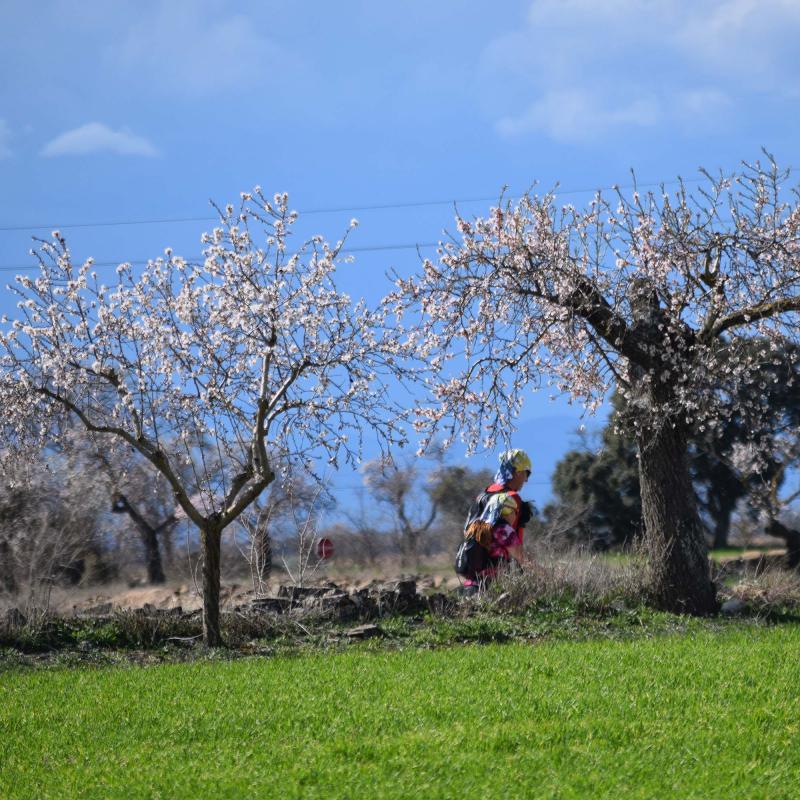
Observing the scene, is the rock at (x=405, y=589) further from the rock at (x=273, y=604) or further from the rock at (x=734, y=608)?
the rock at (x=734, y=608)

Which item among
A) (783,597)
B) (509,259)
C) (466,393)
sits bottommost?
(783,597)

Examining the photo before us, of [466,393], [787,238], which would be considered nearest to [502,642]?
[466,393]

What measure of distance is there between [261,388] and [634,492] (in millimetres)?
18855

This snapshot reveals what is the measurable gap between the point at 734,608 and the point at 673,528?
3.85ft

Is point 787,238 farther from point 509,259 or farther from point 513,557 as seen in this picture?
point 513,557

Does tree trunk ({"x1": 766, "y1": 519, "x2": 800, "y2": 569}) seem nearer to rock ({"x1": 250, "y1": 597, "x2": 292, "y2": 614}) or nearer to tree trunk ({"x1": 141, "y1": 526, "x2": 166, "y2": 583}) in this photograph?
tree trunk ({"x1": 141, "y1": 526, "x2": 166, "y2": 583})

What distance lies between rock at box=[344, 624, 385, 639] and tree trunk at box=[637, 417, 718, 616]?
3.70m

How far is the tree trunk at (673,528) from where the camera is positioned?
13.4 metres

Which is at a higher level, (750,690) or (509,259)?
(509,259)

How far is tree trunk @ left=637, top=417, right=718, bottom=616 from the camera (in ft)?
43.9

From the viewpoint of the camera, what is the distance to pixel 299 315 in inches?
464

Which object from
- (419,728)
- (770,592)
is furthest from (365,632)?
(770,592)

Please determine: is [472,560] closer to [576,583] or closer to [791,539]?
[576,583]

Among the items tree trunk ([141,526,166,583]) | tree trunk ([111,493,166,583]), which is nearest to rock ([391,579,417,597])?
tree trunk ([141,526,166,583])
